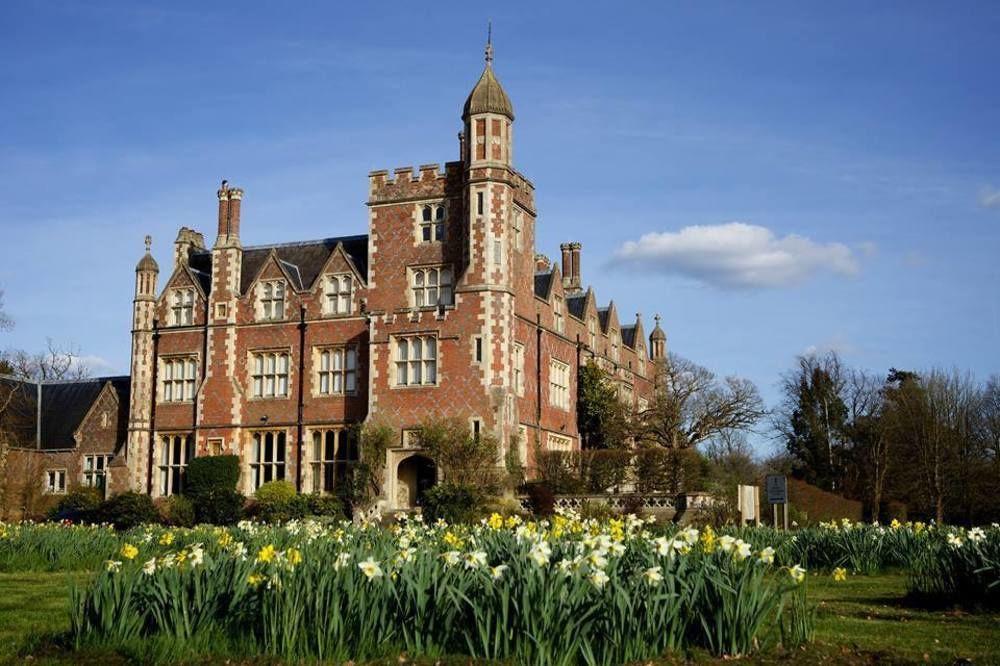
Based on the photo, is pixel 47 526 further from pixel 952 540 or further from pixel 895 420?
pixel 895 420

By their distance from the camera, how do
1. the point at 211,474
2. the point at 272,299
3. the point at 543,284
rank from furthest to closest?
the point at 543,284
the point at 272,299
the point at 211,474

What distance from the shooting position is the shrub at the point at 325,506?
3812cm

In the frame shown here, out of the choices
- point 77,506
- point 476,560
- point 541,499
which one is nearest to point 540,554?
point 476,560

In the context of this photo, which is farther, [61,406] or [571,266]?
[571,266]

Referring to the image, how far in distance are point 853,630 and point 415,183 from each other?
3130cm

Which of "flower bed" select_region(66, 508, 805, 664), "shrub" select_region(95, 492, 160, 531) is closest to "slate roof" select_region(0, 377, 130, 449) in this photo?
"shrub" select_region(95, 492, 160, 531)

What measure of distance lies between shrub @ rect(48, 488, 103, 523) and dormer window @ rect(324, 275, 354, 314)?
35.7 feet

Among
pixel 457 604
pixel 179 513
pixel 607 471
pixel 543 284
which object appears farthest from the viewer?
→ pixel 543 284

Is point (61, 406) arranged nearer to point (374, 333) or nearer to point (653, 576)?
point (374, 333)

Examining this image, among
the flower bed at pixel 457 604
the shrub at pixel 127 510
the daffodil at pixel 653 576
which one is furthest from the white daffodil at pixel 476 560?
the shrub at pixel 127 510

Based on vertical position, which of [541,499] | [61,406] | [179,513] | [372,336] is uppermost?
[372,336]

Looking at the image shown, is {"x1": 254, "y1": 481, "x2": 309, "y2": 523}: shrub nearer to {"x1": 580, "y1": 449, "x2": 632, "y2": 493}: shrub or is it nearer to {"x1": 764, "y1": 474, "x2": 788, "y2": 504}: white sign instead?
{"x1": 580, "y1": 449, "x2": 632, "y2": 493}: shrub

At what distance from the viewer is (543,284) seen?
44.3 meters

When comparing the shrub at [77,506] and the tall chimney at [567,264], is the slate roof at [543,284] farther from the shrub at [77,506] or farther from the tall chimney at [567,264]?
the shrub at [77,506]
